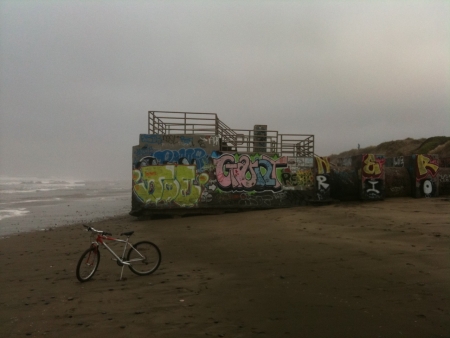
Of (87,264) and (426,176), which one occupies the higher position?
(426,176)

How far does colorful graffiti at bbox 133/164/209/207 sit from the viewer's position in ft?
58.1

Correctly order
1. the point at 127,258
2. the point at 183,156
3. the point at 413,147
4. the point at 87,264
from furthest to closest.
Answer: the point at 413,147 < the point at 183,156 < the point at 127,258 < the point at 87,264

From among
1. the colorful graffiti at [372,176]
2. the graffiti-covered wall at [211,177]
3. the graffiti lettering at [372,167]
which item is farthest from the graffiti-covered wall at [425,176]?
the graffiti-covered wall at [211,177]

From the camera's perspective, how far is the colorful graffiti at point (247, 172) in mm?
18031

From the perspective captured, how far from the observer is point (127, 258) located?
24.7 feet

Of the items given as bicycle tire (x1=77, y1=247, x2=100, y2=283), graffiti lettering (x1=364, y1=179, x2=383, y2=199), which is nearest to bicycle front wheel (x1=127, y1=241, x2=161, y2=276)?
bicycle tire (x1=77, y1=247, x2=100, y2=283)

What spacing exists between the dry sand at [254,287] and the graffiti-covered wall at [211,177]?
5889mm

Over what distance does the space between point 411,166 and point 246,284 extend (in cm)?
1614

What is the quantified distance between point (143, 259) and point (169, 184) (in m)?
10.3

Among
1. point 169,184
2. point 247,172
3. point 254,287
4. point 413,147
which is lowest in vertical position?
point 254,287

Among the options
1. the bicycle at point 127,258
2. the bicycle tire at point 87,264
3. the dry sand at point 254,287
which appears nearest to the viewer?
the dry sand at point 254,287

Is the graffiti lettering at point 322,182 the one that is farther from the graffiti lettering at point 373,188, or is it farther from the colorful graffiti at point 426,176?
the colorful graffiti at point 426,176

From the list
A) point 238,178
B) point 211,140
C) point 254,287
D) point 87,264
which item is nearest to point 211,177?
point 238,178

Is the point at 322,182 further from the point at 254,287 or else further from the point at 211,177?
the point at 254,287
